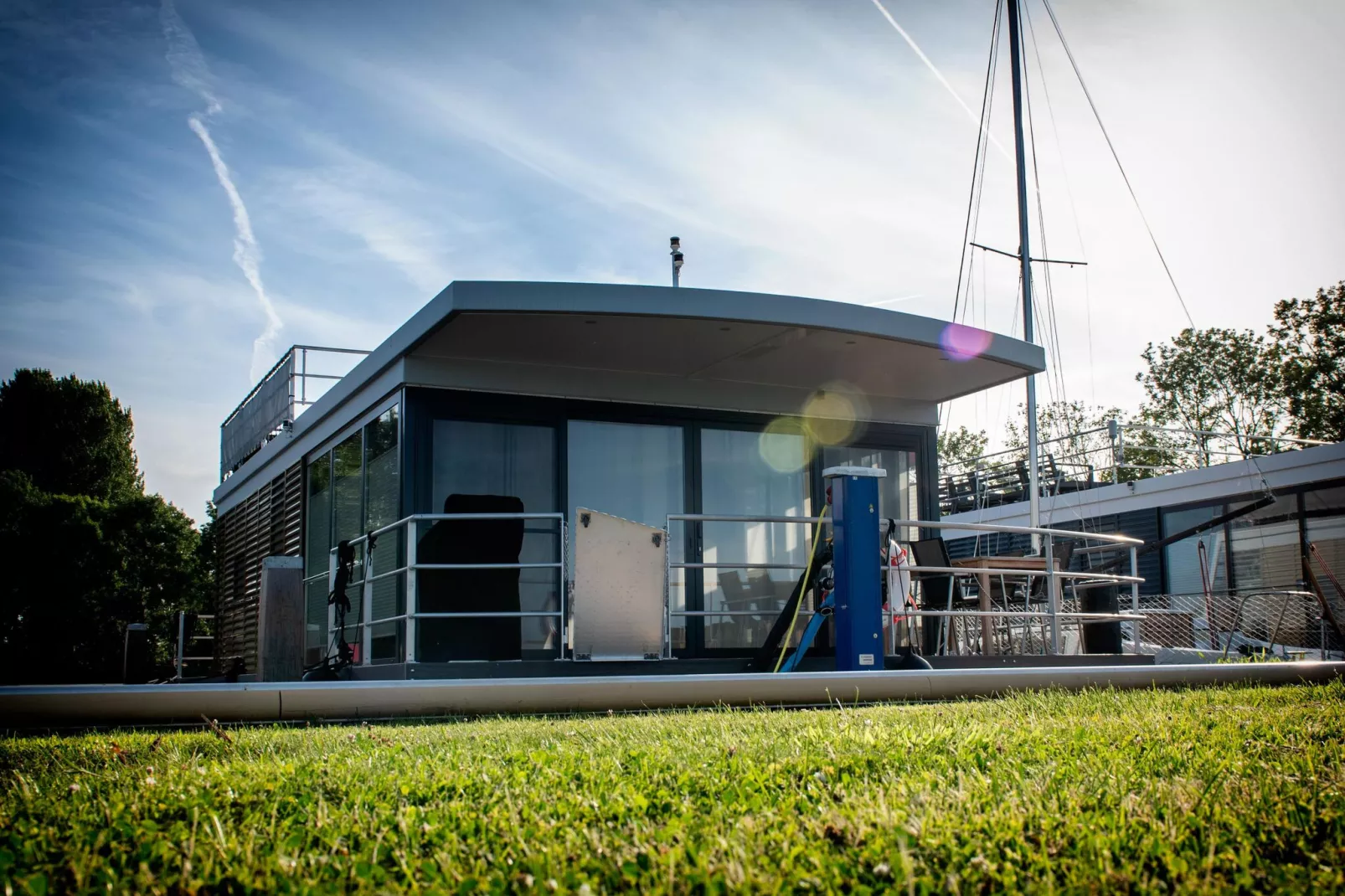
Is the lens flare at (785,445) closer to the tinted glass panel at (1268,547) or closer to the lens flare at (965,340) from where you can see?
the lens flare at (965,340)

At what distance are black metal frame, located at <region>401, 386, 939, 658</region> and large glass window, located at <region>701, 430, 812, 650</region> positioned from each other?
9 cm

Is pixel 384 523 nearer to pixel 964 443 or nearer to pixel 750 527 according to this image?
pixel 750 527

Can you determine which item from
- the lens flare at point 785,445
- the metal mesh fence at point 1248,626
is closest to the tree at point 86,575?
the lens flare at point 785,445

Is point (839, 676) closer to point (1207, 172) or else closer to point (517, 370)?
point (517, 370)

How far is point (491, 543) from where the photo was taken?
8062mm

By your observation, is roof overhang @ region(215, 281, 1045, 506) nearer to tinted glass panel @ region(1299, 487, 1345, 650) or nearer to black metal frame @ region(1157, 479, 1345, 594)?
black metal frame @ region(1157, 479, 1345, 594)

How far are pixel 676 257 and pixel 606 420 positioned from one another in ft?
5.89

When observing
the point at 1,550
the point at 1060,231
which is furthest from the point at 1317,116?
the point at 1,550

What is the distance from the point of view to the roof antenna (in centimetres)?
980

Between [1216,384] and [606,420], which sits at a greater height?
[1216,384]

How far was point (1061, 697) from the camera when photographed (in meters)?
5.62

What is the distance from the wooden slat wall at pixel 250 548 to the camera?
37.0 feet

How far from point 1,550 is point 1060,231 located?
26272mm

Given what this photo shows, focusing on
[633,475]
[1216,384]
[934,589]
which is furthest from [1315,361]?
[633,475]
